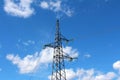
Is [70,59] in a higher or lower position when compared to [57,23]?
lower

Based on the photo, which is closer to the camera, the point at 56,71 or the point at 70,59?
the point at 56,71

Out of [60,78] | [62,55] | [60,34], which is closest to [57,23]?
[60,34]

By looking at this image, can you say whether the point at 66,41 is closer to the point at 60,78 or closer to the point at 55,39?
the point at 55,39

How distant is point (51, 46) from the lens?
88.0m

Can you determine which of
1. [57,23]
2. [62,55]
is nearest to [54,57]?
[62,55]

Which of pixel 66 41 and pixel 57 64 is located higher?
pixel 66 41

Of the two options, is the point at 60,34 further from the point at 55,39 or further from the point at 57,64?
the point at 57,64

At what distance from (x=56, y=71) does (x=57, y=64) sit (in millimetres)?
1722

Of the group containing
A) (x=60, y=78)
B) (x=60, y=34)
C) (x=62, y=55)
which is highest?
(x=60, y=34)

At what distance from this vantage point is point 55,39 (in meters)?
88.1

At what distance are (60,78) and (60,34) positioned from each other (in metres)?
11.3

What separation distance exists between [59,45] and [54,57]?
3153mm

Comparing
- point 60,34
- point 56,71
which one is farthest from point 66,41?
point 56,71

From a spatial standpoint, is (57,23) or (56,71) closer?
(56,71)
